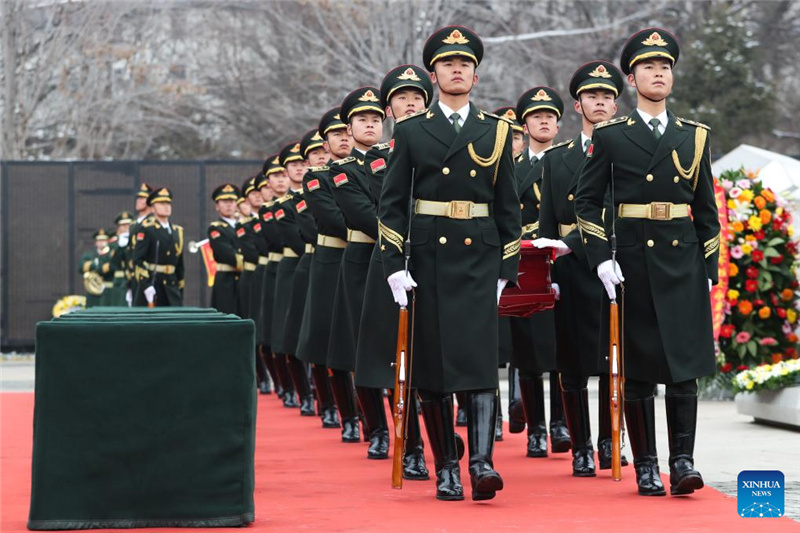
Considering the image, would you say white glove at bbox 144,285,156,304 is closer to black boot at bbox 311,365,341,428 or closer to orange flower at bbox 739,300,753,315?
black boot at bbox 311,365,341,428

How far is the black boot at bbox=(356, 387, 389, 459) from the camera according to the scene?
8859mm

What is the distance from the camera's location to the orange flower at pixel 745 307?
1246cm

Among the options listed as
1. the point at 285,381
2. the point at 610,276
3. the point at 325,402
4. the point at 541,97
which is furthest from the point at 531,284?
the point at 285,381

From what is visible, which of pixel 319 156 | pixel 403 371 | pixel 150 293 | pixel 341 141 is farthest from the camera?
pixel 150 293

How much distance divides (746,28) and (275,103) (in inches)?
410

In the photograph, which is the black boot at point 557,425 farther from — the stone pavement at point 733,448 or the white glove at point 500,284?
the white glove at point 500,284

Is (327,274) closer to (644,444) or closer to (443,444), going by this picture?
(443,444)

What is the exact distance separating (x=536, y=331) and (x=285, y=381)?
5.07 meters

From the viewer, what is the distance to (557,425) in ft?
29.4

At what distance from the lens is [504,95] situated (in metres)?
33.2

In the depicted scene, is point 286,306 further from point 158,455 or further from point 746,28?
point 746,28

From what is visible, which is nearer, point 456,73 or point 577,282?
point 456,73

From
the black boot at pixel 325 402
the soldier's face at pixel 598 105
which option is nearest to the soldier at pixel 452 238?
the soldier's face at pixel 598 105

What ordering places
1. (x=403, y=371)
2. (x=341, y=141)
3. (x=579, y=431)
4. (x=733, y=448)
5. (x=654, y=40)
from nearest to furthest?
(x=403, y=371) < (x=654, y=40) < (x=579, y=431) < (x=733, y=448) < (x=341, y=141)
